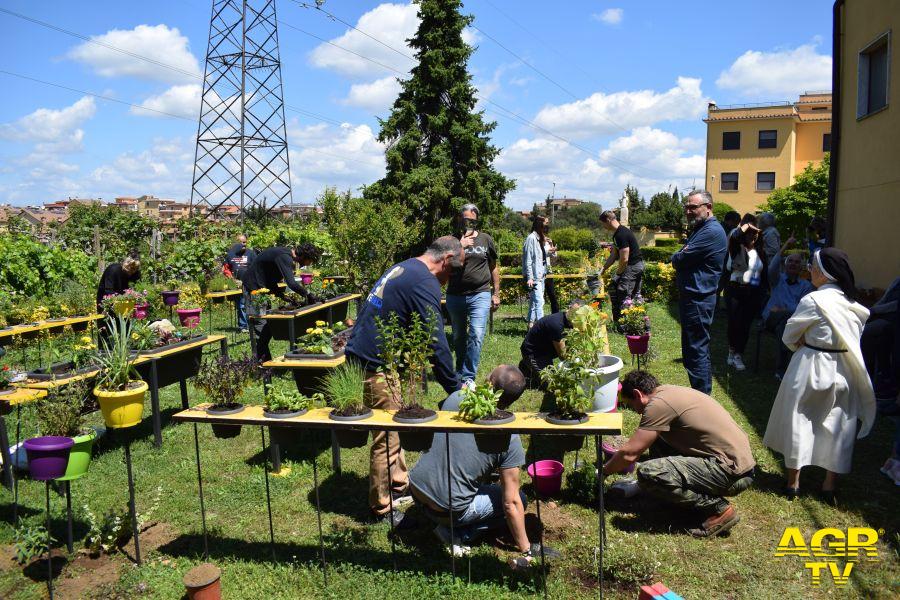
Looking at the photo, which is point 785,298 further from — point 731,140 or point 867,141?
point 731,140

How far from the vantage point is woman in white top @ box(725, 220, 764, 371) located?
7.75 m

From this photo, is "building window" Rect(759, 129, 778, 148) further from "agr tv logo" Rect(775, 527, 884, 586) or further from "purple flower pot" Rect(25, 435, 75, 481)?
"purple flower pot" Rect(25, 435, 75, 481)

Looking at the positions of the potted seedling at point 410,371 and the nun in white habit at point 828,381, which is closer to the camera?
the potted seedling at point 410,371

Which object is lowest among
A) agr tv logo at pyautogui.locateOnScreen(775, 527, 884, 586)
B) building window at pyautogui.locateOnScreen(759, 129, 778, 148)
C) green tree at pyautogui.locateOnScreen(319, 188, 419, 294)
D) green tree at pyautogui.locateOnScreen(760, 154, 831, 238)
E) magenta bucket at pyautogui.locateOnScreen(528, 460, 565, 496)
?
agr tv logo at pyautogui.locateOnScreen(775, 527, 884, 586)

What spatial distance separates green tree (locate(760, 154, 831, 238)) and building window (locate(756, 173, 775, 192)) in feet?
36.6

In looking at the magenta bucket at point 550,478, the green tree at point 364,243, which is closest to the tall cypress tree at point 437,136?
the green tree at point 364,243

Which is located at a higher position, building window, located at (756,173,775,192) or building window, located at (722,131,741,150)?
building window, located at (722,131,741,150)

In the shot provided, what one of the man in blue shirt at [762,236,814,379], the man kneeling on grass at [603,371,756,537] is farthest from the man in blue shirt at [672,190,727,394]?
the man in blue shirt at [762,236,814,379]

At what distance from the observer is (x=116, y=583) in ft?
11.7

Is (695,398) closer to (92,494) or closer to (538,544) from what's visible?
(538,544)

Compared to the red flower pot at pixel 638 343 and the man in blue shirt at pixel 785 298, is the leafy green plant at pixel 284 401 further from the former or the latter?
the man in blue shirt at pixel 785 298

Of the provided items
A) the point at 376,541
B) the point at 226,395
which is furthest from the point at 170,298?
the point at 376,541

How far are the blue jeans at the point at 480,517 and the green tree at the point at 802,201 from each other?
98.1 ft

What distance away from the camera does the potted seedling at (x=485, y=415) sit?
321 centimetres
